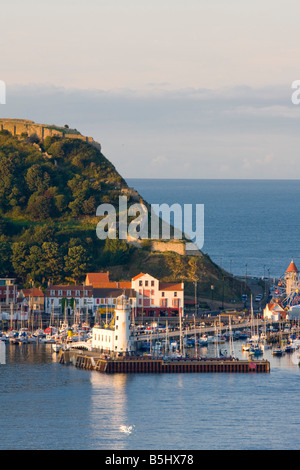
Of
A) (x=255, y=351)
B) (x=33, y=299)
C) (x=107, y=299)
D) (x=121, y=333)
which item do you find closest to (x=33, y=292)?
(x=33, y=299)

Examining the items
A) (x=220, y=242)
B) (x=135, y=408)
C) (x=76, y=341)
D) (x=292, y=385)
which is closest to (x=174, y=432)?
(x=135, y=408)

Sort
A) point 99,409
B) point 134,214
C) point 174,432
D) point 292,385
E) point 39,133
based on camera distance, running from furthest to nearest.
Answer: point 39,133
point 134,214
point 292,385
point 99,409
point 174,432

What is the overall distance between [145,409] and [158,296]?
36.1m

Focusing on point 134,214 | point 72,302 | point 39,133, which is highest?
point 39,133

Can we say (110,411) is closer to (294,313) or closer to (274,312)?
(274,312)

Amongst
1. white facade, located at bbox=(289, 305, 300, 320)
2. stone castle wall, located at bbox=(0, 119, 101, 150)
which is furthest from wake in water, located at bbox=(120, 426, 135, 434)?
stone castle wall, located at bbox=(0, 119, 101, 150)

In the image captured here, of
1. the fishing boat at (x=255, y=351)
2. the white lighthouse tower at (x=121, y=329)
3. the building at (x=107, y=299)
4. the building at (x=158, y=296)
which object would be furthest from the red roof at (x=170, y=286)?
the white lighthouse tower at (x=121, y=329)

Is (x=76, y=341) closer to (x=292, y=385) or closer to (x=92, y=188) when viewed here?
(x=292, y=385)

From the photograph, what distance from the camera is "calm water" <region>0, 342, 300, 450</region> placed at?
69.5 meters

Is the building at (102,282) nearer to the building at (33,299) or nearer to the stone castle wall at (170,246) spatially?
the building at (33,299)

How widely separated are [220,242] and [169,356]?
106 meters

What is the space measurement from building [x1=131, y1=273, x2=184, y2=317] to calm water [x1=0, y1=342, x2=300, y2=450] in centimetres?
2064

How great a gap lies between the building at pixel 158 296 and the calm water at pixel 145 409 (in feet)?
67.7

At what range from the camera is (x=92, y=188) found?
135 m
